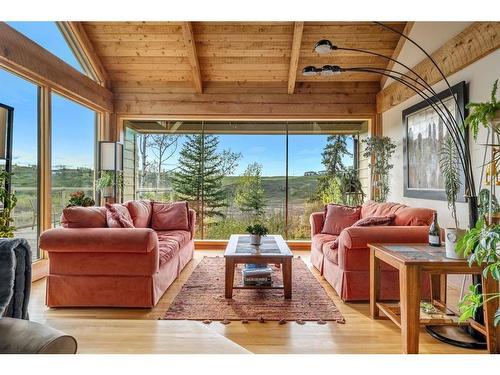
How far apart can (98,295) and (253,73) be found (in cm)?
413

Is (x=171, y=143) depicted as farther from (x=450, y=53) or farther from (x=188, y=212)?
(x=450, y=53)

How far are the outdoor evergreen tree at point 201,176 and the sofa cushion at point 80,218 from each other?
2.97 metres

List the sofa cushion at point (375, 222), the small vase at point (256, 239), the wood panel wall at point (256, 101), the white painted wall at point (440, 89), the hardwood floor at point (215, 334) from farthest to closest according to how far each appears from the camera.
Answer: the wood panel wall at point (256, 101)
the small vase at point (256, 239)
the sofa cushion at point (375, 222)
the white painted wall at point (440, 89)
the hardwood floor at point (215, 334)

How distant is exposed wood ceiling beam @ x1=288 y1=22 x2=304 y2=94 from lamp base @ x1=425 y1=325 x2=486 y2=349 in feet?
12.3

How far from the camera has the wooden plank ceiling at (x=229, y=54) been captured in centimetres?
473

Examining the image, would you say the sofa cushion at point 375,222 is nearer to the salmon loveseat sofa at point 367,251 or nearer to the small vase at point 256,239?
the salmon loveseat sofa at point 367,251

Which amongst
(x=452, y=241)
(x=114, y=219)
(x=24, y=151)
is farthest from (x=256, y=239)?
A: (x=24, y=151)

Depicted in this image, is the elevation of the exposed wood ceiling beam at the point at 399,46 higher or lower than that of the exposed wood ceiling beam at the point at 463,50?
higher

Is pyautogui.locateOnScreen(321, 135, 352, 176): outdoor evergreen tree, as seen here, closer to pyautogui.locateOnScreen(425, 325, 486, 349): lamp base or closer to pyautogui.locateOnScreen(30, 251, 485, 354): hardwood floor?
pyautogui.locateOnScreen(30, 251, 485, 354): hardwood floor

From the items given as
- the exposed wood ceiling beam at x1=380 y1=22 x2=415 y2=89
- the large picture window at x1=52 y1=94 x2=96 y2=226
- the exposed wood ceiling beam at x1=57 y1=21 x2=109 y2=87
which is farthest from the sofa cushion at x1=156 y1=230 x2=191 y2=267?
the exposed wood ceiling beam at x1=380 y1=22 x2=415 y2=89

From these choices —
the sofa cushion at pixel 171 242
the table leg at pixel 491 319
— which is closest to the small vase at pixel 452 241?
the table leg at pixel 491 319

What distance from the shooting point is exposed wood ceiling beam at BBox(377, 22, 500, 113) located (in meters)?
3.00

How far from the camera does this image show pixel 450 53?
12.0 ft
